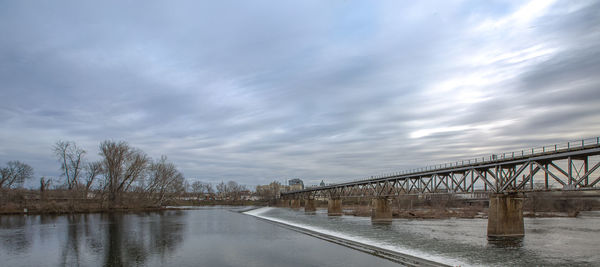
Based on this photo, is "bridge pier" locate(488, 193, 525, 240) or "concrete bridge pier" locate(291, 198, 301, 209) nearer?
"bridge pier" locate(488, 193, 525, 240)

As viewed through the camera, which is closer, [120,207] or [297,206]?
[120,207]

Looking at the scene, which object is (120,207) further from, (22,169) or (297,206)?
(297,206)

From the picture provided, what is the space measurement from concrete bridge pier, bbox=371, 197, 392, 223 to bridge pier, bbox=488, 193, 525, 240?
30314 millimetres

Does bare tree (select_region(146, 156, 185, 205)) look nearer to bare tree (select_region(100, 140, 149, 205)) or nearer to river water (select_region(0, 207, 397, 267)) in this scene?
bare tree (select_region(100, 140, 149, 205))

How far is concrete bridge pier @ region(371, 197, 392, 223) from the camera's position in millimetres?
70812

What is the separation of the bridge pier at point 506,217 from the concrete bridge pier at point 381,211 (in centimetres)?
3031

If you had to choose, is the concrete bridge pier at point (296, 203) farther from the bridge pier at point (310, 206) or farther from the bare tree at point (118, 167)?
the bare tree at point (118, 167)

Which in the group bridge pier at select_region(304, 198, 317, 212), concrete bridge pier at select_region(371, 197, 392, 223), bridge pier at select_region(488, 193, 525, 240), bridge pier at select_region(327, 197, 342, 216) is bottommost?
bridge pier at select_region(304, 198, 317, 212)

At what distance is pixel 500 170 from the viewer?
4328 cm

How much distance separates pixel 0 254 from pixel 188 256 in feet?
45.6

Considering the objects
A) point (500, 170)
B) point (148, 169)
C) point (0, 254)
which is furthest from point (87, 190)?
point (500, 170)

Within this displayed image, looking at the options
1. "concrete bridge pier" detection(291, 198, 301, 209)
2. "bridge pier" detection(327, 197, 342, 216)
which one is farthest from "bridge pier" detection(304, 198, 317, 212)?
"concrete bridge pier" detection(291, 198, 301, 209)

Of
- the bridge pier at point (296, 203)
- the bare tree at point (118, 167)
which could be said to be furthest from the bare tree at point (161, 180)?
the bridge pier at point (296, 203)

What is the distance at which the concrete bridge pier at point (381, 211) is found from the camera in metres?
70.8
